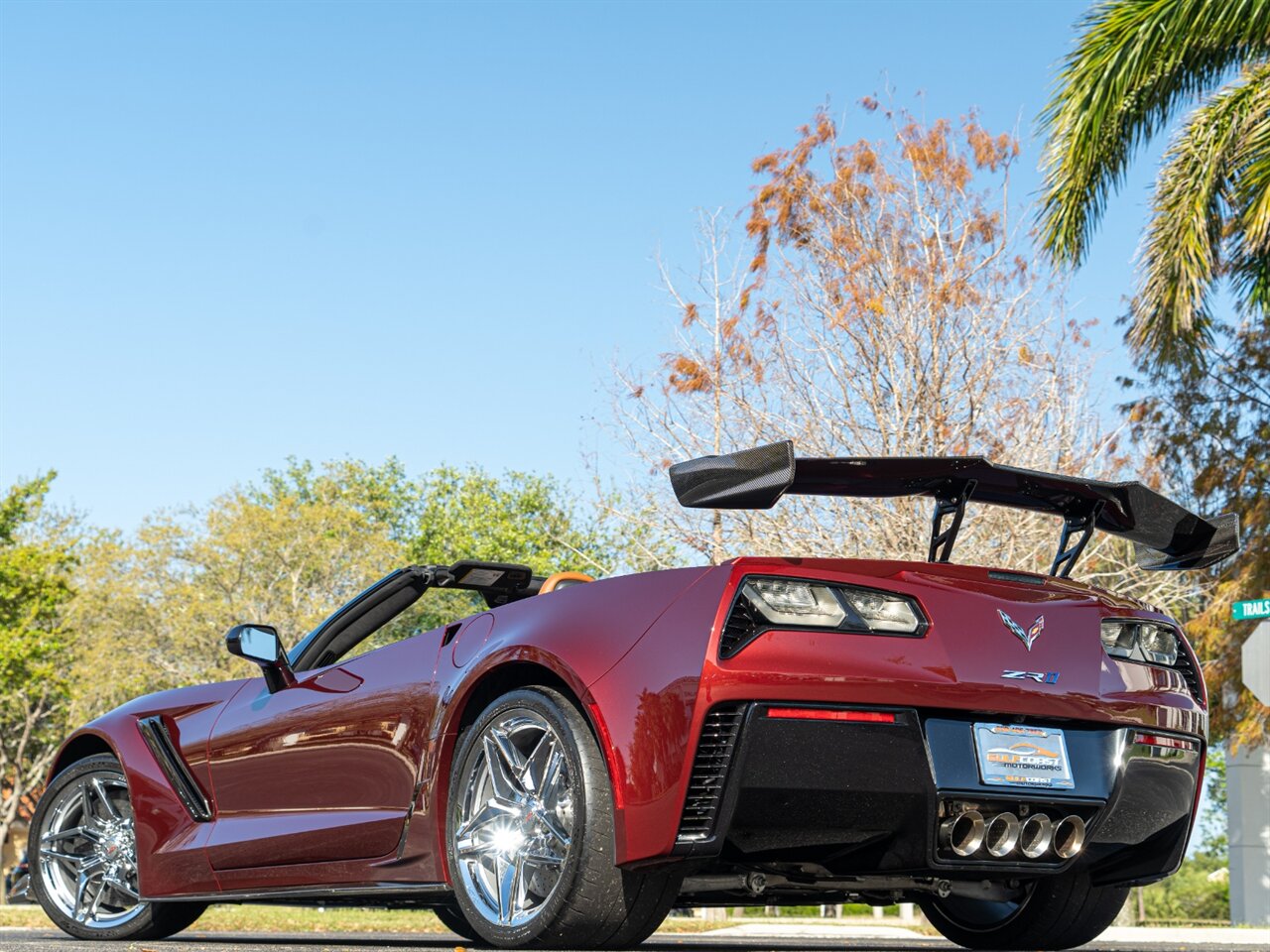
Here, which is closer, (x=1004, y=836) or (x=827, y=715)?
(x=827, y=715)

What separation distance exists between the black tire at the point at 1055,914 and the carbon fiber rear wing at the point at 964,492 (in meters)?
1.05

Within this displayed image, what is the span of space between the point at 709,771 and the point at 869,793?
41 cm

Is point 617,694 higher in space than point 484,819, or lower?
higher

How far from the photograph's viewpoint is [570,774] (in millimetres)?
4148

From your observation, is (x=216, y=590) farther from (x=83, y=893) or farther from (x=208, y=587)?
(x=83, y=893)

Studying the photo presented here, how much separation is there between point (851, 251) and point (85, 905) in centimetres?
1265

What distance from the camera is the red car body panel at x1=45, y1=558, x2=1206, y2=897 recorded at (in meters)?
3.91

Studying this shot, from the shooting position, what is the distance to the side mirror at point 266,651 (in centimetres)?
553

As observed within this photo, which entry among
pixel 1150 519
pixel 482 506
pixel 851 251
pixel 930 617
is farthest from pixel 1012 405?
pixel 482 506

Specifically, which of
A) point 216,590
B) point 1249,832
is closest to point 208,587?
point 216,590

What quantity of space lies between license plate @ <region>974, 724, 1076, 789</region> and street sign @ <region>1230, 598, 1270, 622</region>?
24.7 ft

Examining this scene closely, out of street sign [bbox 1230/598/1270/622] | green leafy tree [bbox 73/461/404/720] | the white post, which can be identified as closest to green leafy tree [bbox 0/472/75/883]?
green leafy tree [bbox 73/461/404/720]

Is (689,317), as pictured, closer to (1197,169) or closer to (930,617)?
(1197,169)

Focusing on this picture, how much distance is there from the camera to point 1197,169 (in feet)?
47.6
